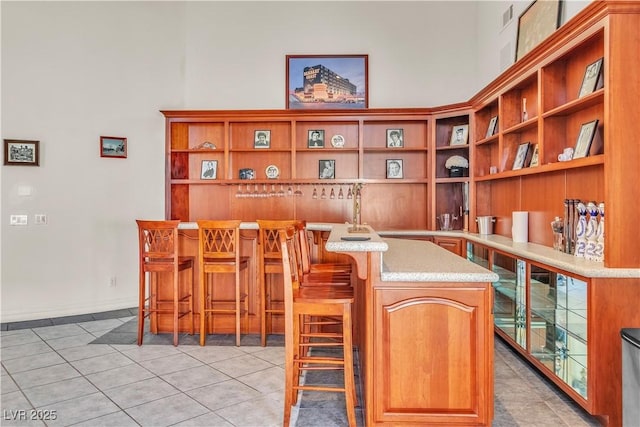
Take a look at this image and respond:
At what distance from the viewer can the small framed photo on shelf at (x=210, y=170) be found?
5.59 meters

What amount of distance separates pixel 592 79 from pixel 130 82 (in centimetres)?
489

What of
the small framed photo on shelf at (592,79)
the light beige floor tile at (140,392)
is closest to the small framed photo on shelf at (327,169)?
the small framed photo on shelf at (592,79)

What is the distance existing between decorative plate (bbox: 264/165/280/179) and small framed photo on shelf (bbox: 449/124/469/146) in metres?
2.27

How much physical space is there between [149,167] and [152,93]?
96 cm

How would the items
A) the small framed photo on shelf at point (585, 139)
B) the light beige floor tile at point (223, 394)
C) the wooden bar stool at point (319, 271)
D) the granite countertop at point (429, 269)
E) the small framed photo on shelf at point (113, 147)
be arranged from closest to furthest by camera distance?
the granite countertop at point (429, 269) < the light beige floor tile at point (223, 394) < the small framed photo on shelf at point (585, 139) < the wooden bar stool at point (319, 271) < the small framed photo on shelf at point (113, 147)

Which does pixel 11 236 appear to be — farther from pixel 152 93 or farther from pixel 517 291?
pixel 517 291

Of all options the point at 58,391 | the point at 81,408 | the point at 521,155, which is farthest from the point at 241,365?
the point at 521,155

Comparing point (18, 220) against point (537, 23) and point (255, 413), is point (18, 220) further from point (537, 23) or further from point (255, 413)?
point (537, 23)

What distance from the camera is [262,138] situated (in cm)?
557

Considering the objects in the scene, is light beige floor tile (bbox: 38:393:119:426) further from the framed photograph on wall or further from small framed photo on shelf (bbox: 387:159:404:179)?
the framed photograph on wall

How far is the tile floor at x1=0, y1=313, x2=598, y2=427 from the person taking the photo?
94.9 inches

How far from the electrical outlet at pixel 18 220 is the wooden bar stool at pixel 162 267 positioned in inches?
69.9

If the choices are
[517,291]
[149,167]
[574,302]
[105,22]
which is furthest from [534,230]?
[105,22]

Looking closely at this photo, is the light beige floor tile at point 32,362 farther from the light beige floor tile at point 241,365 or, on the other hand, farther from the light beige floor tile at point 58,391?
the light beige floor tile at point 241,365
